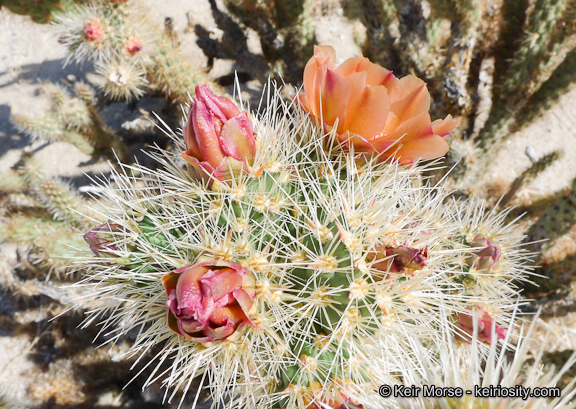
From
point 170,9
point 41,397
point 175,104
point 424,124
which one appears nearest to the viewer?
point 424,124

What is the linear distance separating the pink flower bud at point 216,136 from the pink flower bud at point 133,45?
1672 millimetres

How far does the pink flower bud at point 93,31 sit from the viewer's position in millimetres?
2264

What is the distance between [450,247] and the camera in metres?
1.35

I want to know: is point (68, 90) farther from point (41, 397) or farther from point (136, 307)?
point (136, 307)

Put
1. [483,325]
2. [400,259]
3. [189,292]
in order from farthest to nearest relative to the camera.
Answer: [483,325] → [400,259] → [189,292]

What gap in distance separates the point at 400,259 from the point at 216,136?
1.76 feet

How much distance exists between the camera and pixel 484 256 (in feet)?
4.18

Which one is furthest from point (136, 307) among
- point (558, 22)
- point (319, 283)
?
point (558, 22)

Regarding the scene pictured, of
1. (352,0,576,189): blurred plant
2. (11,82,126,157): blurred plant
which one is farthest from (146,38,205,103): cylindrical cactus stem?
(352,0,576,189): blurred plant

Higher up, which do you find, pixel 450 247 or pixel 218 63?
pixel 450 247

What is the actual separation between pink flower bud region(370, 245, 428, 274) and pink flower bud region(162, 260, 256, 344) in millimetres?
326

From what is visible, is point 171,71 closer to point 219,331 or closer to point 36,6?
point 36,6

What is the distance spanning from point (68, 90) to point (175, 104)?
4.61 ft

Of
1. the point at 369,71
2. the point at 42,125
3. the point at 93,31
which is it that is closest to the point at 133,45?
the point at 93,31
